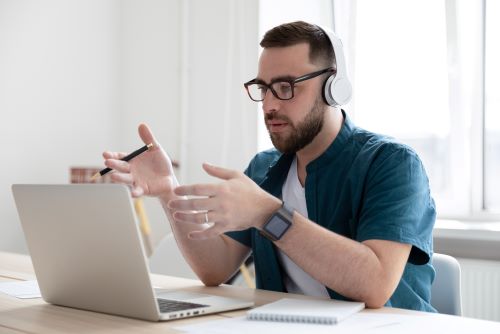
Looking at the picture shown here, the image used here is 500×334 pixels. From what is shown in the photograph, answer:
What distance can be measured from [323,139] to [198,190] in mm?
677

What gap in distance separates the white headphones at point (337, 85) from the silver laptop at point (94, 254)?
628mm

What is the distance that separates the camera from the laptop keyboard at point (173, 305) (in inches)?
49.3

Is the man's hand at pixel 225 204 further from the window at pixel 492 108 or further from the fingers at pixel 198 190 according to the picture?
the window at pixel 492 108

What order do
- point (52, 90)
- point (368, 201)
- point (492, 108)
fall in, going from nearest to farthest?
point (368, 201) < point (492, 108) < point (52, 90)

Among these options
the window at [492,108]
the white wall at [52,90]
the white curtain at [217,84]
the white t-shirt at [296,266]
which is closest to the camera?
the white t-shirt at [296,266]

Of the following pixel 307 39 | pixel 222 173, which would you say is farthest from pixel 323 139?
pixel 222 173

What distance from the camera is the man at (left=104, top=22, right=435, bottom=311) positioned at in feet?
4.32

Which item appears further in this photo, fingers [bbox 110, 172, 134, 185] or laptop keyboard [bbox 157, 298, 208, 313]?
fingers [bbox 110, 172, 134, 185]

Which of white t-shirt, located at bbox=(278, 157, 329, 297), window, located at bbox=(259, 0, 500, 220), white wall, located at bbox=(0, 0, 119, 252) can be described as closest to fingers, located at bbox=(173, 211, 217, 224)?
white t-shirt, located at bbox=(278, 157, 329, 297)

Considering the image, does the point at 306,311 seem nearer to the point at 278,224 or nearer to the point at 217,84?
the point at 278,224

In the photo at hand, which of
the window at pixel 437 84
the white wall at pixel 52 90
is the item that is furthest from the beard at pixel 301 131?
the white wall at pixel 52 90

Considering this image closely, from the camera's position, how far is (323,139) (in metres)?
1.82

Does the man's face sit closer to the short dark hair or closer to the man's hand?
the short dark hair

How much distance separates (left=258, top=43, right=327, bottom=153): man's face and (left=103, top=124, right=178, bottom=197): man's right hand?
301 mm
